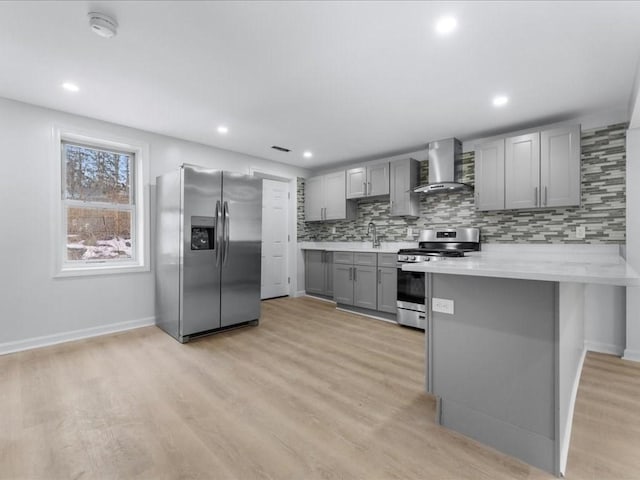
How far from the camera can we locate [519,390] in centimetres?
154

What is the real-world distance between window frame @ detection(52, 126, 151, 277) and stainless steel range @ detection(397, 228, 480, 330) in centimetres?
324

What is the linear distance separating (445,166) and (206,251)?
3.16m

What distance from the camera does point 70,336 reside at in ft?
10.8

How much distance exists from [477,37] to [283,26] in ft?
4.17

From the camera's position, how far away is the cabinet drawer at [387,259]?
4.09 meters

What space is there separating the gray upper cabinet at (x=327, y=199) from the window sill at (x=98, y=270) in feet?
9.47

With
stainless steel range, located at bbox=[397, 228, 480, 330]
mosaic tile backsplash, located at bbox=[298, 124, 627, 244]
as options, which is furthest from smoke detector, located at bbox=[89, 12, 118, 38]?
mosaic tile backsplash, located at bbox=[298, 124, 627, 244]

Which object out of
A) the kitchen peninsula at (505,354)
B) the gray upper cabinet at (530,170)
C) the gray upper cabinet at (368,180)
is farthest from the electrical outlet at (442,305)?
the gray upper cabinet at (368,180)

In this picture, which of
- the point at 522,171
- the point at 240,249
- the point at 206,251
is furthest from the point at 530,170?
Answer: the point at 206,251

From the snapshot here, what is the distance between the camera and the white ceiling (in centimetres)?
182

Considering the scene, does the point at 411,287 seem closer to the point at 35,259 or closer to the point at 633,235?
the point at 633,235

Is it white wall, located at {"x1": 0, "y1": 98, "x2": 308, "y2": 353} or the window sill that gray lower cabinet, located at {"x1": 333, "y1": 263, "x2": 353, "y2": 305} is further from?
white wall, located at {"x1": 0, "y1": 98, "x2": 308, "y2": 353}

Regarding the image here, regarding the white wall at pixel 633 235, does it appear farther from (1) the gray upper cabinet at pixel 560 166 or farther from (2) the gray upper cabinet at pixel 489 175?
(2) the gray upper cabinet at pixel 489 175

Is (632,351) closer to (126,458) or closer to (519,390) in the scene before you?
(519,390)
